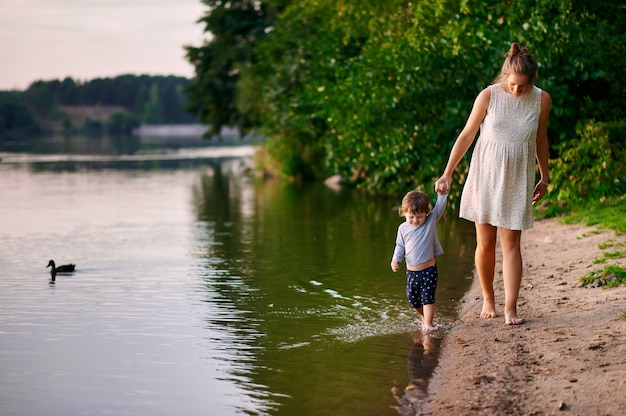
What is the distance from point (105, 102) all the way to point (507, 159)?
12376cm

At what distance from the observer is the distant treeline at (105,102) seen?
390ft

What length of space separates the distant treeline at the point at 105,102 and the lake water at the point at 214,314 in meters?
103

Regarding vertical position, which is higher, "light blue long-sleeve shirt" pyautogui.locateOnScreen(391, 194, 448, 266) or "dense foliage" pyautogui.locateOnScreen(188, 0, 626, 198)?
"dense foliage" pyautogui.locateOnScreen(188, 0, 626, 198)

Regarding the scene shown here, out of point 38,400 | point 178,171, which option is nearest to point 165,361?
point 38,400

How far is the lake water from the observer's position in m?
6.31

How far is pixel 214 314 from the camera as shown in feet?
28.9

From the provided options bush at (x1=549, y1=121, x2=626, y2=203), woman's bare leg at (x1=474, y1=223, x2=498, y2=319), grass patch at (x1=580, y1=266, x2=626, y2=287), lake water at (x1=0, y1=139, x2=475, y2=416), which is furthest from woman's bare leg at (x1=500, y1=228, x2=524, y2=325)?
bush at (x1=549, y1=121, x2=626, y2=203)

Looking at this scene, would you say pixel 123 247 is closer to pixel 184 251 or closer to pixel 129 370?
pixel 184 251

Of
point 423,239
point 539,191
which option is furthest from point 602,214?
point 423,239

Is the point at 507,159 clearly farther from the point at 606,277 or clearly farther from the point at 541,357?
the point at 606,277

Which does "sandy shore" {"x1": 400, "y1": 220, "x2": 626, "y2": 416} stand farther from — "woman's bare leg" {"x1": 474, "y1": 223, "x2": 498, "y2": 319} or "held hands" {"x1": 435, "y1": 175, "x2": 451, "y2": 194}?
"held hands" {"x1": 435, "y1": 175, "x2": 451, "y2": 194}

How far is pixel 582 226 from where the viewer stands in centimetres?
1248

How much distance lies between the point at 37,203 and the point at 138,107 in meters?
107

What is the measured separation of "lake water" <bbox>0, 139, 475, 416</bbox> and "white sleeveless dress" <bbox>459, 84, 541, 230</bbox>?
3.72 ft
